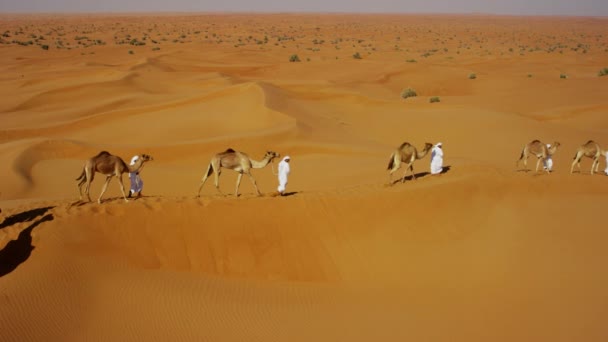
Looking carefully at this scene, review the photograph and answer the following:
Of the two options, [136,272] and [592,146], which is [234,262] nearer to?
[136,272]

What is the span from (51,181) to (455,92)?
2858 centimetres

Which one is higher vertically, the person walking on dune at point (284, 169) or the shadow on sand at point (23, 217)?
the person walking on dune at point (284, 169)

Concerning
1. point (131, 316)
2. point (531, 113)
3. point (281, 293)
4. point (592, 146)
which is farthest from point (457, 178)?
point (531, 113)

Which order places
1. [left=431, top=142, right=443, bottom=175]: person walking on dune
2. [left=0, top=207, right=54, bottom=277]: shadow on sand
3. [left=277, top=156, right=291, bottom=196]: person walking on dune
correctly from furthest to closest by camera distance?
[left=431, top=142, right=443, bottom=175]: person walking on dune < [left=277, top=156, right=291, bottom=196]: person walking on dune < [left=0, top=207, right=54, bottom=277]: shadow on sand

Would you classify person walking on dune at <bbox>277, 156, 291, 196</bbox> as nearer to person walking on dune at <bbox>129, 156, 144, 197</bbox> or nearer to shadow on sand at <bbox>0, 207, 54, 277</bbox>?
person walking on dune at <bbox>129, 156, 144, 197</bbox>

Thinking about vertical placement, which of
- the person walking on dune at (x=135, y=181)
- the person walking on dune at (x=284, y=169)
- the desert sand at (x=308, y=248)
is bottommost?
the desert sand at (x=308, y=248)

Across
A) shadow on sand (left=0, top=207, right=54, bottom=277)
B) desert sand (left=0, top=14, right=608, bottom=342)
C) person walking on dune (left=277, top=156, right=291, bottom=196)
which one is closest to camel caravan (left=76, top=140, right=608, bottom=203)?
person walking on dune (left=277, top=156, right=291, bottom=196)

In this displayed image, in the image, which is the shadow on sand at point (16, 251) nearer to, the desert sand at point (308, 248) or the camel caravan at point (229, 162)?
the desert sand at point (308, 248)

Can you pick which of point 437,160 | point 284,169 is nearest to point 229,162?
point 284,169

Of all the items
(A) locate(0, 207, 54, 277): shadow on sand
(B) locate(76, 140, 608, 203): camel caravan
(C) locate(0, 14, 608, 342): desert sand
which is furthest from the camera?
(B) locate(76, 140, 608, 203): camel caravan

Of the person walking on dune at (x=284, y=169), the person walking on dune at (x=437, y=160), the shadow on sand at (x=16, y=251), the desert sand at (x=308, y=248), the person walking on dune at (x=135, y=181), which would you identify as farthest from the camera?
the person walking on dune at (x=437, y=160)

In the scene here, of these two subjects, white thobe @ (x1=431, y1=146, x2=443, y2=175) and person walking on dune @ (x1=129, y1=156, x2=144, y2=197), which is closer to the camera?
person walking on dune @ (x1=129, y1=156, x2=144, y2=197)

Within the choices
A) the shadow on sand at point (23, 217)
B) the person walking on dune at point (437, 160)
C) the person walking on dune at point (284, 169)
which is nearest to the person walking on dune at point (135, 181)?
the shadow on sand at point (23, 217)

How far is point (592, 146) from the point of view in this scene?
41.9 feet
